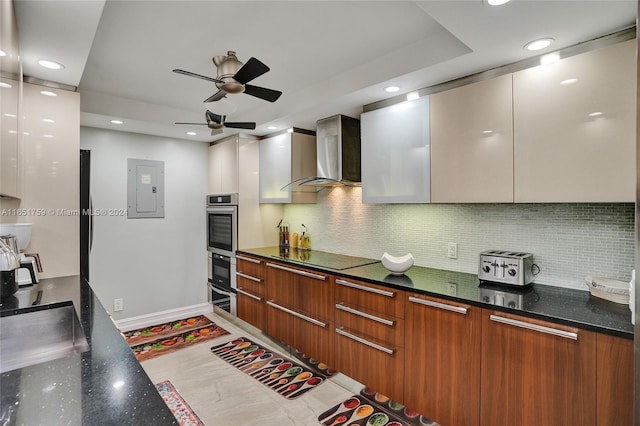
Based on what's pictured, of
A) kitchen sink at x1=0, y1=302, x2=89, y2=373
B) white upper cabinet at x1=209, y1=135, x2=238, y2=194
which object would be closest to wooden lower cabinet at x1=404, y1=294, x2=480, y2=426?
kitchen sink at x1=0, y1=302, x2=89, y2=373

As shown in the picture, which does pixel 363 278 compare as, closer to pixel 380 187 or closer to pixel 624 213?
pixel 380 187

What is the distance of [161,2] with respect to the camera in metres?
1.63

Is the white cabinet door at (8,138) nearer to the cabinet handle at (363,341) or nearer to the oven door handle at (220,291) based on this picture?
the cabinet handle at (363,341)

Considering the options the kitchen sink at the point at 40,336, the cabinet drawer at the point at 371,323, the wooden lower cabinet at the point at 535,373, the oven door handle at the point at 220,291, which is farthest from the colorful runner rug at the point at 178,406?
the wooden lower cabinet at the point at 535,373

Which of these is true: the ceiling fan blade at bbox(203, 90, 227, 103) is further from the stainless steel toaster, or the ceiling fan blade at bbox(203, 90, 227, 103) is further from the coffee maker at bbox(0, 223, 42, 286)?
the stainless steel toaster

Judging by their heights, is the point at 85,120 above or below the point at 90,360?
above

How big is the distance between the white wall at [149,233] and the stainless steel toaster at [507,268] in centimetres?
338

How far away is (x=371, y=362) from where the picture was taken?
7.34ft

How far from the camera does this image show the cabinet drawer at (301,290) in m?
2.58

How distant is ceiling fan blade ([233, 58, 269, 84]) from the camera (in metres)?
1.67

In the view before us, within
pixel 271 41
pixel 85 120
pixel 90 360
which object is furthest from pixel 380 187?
pixel 85 120

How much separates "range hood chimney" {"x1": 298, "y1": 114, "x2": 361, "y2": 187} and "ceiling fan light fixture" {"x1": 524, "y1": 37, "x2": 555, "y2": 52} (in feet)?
4.95

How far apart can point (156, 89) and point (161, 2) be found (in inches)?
53.2

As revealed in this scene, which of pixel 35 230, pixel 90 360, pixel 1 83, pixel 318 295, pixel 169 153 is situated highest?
pixel 169 153
